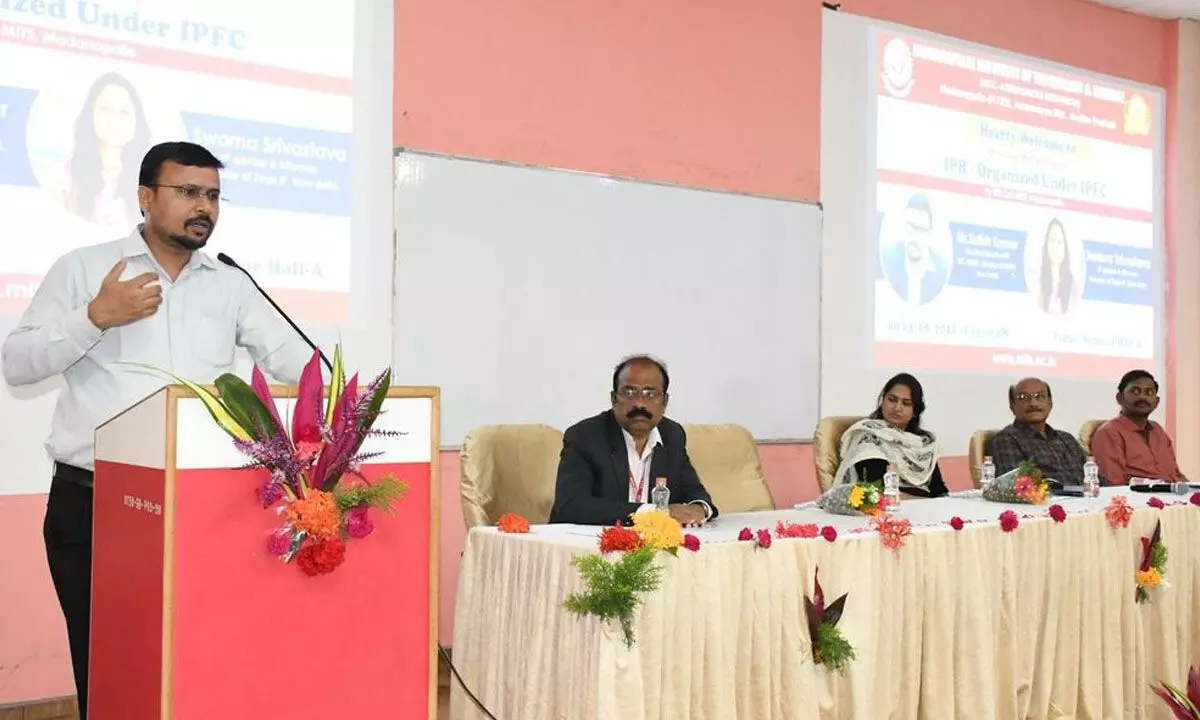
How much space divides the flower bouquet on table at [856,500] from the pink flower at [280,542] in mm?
2037

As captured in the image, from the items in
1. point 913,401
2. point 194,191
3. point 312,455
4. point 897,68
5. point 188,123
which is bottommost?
point 312,455

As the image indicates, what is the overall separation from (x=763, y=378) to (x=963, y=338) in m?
1.44

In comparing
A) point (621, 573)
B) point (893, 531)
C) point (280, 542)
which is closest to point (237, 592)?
point (280, 542)

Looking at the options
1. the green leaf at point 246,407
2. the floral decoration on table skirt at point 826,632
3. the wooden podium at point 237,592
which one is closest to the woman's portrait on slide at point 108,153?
the wooden podium at point 237,592

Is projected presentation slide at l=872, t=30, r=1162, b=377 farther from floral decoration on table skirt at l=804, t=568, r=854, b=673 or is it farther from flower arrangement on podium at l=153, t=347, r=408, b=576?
flower arrangement on podium at l=153, t=347, r=408, b=576

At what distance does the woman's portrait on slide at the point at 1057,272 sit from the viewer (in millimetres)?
6598

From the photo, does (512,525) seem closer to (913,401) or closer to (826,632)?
(826,632)

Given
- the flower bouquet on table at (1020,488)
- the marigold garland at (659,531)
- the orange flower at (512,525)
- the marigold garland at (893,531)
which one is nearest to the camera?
the marigold garland at (659,531)

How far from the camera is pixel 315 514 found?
1.78 m

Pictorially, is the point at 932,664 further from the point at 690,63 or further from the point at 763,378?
the point at 690,63

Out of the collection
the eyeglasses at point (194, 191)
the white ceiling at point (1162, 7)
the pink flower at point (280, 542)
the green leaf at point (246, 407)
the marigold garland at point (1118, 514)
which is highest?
the white ceiling at point (1162, 7)

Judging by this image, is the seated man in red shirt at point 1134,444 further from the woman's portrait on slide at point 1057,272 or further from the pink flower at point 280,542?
the pink flower at point 280,542

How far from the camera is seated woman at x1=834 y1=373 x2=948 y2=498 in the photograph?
434 centimetres

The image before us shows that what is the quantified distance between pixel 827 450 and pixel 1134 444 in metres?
1.67
